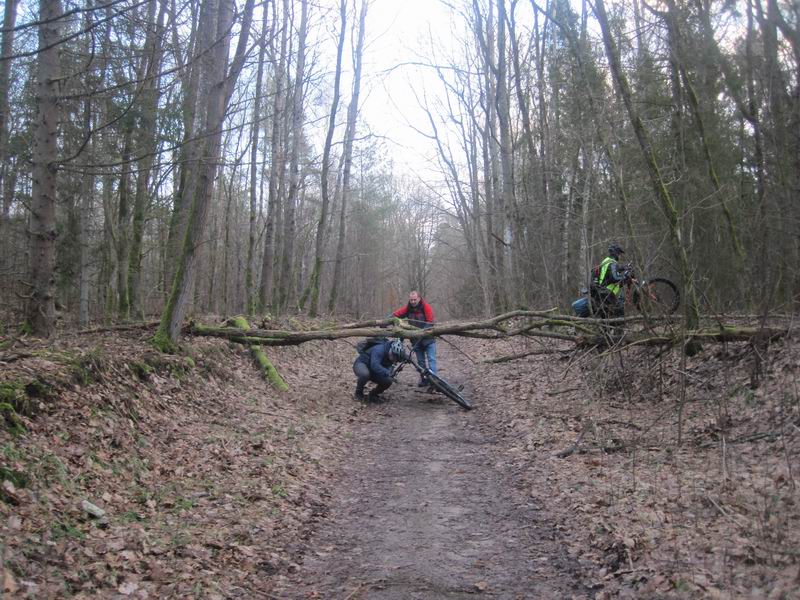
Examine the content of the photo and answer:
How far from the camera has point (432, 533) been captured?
504 centimetres

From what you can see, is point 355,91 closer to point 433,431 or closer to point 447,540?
point 433,431

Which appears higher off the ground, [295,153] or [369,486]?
[295,153]

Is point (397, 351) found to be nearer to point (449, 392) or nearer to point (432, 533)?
point (449, 392)

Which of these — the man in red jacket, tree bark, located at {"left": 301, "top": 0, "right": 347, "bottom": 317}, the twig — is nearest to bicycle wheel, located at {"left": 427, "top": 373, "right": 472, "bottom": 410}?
the man in red jacket

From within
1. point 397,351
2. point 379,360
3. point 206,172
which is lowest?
point 379,360

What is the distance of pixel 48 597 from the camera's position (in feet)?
10.9

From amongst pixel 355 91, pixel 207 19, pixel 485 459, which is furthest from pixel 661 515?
pixel 355 91

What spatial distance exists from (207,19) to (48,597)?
9086 millimetres

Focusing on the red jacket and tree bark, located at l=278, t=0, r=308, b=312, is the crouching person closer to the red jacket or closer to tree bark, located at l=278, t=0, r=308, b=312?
the red jacket

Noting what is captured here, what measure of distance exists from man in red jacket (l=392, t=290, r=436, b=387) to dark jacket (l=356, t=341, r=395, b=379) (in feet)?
2.12

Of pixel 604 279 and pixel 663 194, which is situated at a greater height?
pixel 663 194

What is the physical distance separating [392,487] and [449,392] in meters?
4.17

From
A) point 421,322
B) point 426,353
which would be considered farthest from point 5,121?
point 426,353

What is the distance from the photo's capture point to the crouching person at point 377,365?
423 inches
